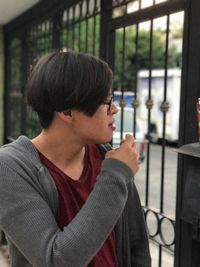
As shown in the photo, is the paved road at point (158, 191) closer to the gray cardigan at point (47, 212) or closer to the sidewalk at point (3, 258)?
the sidewalk at point (3, 258)

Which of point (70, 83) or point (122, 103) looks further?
point (122, 103)

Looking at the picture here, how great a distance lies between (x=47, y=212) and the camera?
1233 mm

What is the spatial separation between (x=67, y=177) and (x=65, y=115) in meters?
0.19

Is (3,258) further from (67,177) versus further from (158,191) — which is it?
(158,191)

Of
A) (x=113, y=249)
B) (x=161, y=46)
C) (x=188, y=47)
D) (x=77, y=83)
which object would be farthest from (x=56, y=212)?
(x=161, y=46)

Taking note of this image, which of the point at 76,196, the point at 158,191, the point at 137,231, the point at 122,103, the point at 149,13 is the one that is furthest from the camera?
the point at 158,191

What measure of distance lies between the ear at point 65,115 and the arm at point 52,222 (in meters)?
0.20

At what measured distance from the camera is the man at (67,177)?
1203 millimetres

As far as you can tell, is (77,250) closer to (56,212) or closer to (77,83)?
(56,212)

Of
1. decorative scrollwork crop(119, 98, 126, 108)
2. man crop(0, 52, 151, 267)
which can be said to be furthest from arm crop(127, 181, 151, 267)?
decorative scrollwork crop(119, 98, 126, 108)

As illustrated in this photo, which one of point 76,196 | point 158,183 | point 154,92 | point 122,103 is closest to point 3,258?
point 122,103

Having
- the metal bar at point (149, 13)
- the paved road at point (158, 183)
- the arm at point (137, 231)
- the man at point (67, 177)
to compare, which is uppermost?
the metal bar at point (149, 13)

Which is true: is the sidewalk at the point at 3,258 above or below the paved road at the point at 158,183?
above

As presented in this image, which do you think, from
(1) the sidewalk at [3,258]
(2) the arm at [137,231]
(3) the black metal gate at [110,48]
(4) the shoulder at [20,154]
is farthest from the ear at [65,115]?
(1) the sidewalk at [3,258]
